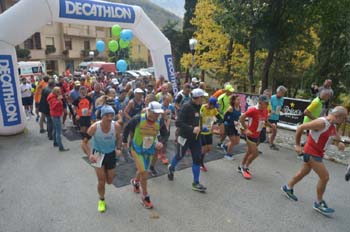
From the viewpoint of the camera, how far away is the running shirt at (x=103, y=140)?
12.7 ft

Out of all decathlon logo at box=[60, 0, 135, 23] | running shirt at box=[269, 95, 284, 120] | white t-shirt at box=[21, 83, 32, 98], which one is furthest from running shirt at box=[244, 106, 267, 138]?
white t-shirt at box=[21, 83, 32, 98]

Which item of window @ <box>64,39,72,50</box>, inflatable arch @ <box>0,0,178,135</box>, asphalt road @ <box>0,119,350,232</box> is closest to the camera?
asphalt road @ <box>0,119,350,232</box>

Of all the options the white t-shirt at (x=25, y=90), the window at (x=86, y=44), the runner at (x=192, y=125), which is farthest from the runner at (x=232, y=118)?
the window at (x=86, y=44)

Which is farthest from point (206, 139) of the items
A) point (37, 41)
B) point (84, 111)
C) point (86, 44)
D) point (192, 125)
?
point (86, 44)

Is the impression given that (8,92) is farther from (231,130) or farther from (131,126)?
(231,130)

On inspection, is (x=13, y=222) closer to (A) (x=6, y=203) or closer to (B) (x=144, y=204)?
(A) (x=6, y=203)

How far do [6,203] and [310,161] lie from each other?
5.04 metres

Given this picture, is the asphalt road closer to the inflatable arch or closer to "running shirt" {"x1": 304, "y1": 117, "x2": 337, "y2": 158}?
"running shirt" {"x1": 304, "y1": 117, "x2": 337, "y2": 158}

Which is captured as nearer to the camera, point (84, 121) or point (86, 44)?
point (84, 121)

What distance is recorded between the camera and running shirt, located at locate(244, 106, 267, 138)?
5.21 meters

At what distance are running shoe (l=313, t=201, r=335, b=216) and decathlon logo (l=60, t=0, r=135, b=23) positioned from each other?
867 cm

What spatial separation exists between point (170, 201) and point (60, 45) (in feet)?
122

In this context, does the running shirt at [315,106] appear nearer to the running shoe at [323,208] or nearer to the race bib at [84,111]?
the running shoe at [323,208]

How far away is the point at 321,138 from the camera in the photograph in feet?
13.4
